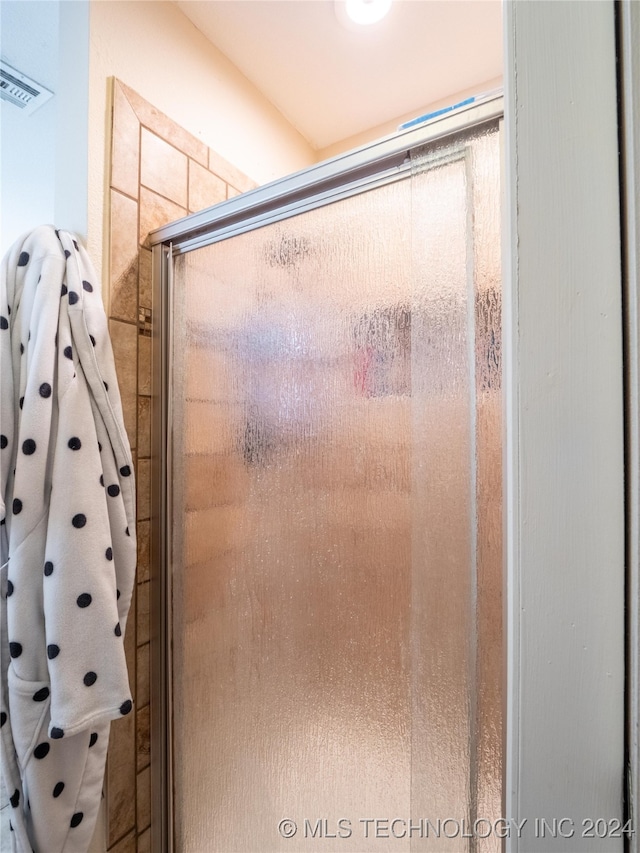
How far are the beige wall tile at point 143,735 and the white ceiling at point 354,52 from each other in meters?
1.73

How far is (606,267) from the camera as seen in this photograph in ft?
0.87

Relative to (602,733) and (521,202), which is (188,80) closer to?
(521,202)

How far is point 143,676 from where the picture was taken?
0.93 meters

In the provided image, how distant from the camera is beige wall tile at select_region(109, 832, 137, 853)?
0.85m

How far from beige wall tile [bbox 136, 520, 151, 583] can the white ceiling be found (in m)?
1.31

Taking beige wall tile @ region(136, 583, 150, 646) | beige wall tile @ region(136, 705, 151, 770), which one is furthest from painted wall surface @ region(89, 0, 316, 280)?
beige wall tile @ region(136, 705, 151, 770)

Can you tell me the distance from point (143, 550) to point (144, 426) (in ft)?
0.97

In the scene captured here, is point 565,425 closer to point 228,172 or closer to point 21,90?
point 228,172

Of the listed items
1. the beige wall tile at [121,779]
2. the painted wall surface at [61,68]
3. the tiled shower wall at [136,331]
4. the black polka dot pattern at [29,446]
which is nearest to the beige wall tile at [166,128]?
the tiled shower wall at [136,331]

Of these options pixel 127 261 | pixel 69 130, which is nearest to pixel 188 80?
pixel 69 130

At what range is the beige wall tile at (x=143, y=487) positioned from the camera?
3.12 ft

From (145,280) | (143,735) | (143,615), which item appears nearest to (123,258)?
(145,280)

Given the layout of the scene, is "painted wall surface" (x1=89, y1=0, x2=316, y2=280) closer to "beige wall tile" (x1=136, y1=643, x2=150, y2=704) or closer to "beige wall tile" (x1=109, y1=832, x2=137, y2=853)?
"beige wall tile" (x1=136, y1=643, x2=150, y2=704)

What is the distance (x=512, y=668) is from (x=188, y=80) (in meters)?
1.42
